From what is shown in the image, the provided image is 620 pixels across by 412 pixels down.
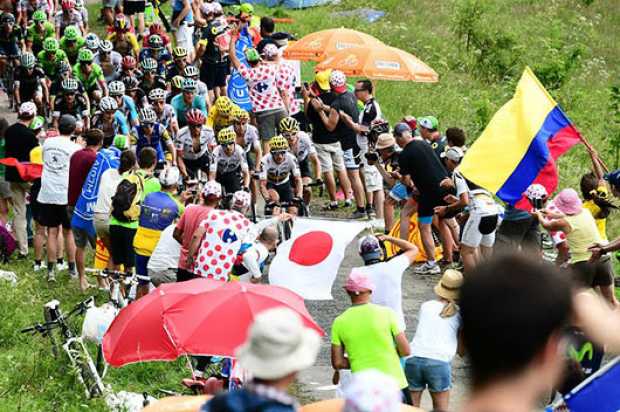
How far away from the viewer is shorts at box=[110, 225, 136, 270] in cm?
1346

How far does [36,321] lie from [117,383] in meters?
1.82

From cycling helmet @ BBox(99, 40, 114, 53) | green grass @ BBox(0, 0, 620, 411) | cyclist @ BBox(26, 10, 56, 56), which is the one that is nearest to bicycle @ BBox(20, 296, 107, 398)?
green grass @ BBox(0, 0, 620, 411)

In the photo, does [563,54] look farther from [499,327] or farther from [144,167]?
[499,327]

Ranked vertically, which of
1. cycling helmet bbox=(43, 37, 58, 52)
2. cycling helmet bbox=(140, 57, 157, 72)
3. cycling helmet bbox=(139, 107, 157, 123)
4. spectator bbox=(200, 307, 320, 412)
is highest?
spectator bbox=(200, 307, 320, 412)

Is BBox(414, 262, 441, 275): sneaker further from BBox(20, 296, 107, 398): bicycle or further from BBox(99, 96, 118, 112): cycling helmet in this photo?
BBox(20, 296, 107, 398): bicycle

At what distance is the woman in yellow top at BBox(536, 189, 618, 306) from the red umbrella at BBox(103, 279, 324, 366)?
347 cm

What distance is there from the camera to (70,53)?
67.7 ft

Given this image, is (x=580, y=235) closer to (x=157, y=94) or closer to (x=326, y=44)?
(x=157, y=94)

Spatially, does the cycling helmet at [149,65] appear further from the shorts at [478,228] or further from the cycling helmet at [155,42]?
the shorts at [478,228]

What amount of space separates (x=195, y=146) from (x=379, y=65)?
5.02 meters

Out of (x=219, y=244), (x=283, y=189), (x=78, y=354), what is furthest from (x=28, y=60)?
(x=78, y=354)

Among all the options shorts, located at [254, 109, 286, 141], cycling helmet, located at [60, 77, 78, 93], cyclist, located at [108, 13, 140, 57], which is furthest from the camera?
cyclist, located at [108, 13, 140, 57]

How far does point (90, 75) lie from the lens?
63.5 feet

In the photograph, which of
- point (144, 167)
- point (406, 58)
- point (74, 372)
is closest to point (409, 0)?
point (406, 58)
